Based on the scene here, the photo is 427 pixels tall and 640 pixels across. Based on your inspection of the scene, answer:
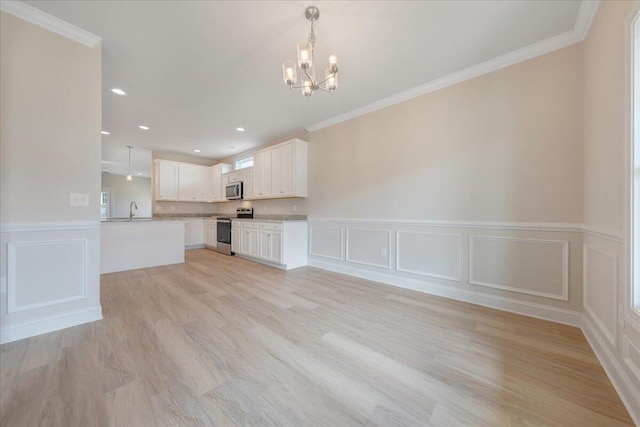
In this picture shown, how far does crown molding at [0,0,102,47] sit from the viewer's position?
70.6 inches

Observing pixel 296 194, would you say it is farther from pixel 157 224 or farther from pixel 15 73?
pixel 15 73

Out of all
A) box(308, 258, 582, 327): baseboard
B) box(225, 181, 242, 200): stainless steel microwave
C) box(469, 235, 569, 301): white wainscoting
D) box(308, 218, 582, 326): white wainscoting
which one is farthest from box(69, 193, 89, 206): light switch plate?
box(469, 235, 569, 301): white wainscoting

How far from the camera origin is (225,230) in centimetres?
568

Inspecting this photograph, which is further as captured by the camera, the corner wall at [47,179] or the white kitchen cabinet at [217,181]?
the white kitchen cabinet at [217,181]

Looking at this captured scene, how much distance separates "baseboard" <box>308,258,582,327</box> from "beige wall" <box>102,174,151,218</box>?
11043 millimetres

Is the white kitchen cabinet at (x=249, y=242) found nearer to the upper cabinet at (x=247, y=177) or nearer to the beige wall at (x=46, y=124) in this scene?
the upper cabinet at (x=247, y=177)

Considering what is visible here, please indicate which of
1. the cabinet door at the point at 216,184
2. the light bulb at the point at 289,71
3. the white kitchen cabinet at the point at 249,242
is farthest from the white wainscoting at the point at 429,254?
the cabinet door at the point at 216,184

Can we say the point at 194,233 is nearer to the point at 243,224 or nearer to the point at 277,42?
the point at 243,224

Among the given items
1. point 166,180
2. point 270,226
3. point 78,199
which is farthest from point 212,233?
point 78,199

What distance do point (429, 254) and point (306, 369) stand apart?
83.9 inches

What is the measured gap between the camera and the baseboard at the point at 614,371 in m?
1.19

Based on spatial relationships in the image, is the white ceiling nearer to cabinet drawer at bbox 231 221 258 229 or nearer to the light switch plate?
the light switch plate

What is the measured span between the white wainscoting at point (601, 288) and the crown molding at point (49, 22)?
4493 mm

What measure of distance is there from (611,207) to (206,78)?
3.88 metres
